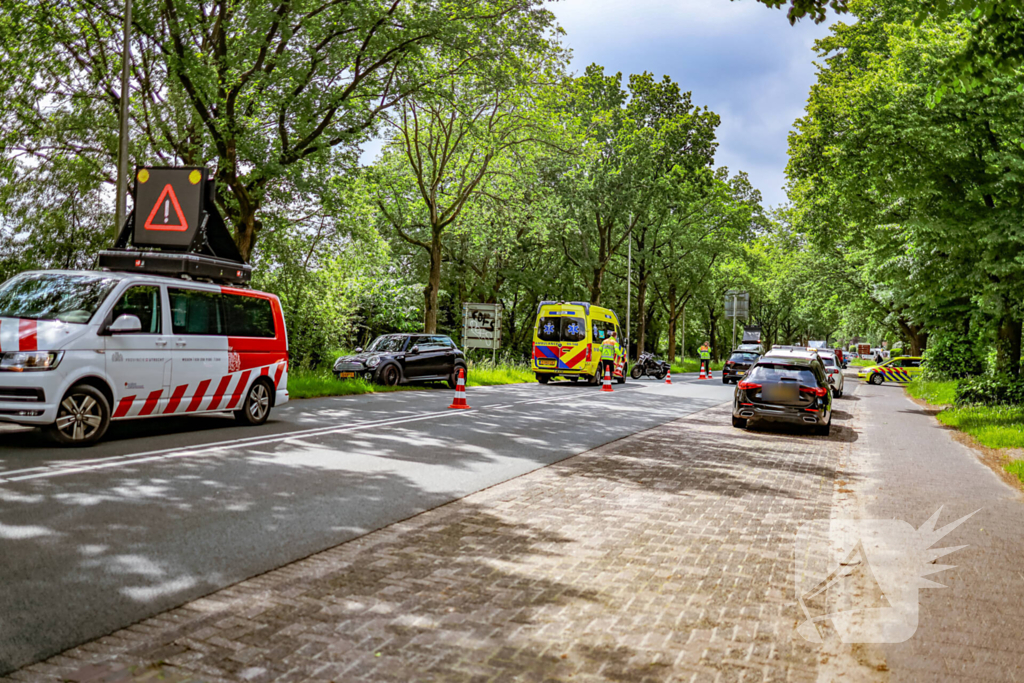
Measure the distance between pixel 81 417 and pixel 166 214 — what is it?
559 centimetres

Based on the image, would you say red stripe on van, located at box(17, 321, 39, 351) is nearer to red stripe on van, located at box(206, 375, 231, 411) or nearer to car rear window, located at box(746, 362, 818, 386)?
red stripe on van, located at box(206, 375, 231, 411)

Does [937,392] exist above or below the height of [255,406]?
below

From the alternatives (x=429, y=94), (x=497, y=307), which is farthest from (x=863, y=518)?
(x=497, y=307)

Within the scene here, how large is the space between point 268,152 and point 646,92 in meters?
27.6

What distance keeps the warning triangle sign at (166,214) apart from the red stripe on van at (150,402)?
4.22 meters

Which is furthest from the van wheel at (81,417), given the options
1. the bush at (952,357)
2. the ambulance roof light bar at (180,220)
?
the bush at (952,357)

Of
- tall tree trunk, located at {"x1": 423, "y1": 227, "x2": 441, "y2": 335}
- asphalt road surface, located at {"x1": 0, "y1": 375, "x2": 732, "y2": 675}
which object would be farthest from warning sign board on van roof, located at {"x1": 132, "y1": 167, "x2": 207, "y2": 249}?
tall tree trunk, located at {"x1": 423, "y1": 227, "x2": 441, "y2": 335}

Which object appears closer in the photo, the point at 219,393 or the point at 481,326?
the point at 219,393

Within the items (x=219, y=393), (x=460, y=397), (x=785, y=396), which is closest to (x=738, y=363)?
(x=785, y=396)

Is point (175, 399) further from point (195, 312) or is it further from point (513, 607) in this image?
point (513, 607)

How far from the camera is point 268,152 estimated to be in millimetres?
18719

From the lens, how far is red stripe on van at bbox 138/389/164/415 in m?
10.2

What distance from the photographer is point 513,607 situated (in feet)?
14.7

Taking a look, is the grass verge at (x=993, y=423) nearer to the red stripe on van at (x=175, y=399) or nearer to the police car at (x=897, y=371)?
the red stripe on van at (x=175, y=399)
